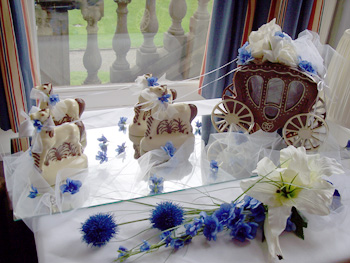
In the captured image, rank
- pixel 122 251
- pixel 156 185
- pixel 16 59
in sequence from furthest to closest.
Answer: pixel 16 59 < pixel 156 185 < pixel 122 251

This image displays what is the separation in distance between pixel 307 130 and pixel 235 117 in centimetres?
23

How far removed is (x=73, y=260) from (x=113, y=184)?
256 mm

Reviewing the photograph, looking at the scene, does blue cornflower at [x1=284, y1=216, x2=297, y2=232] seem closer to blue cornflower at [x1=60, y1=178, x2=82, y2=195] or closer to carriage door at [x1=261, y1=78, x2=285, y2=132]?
carriage door at [x1=261, y1=78, x2=285, y2=132]

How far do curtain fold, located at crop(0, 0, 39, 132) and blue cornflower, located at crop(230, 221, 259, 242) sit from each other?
0.97 m

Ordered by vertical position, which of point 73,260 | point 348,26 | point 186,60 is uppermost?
point 348,26

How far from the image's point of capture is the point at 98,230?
0.88 m

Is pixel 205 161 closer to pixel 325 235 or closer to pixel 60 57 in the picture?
pixel 325 235

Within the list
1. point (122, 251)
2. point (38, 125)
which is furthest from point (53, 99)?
point (122, 251)

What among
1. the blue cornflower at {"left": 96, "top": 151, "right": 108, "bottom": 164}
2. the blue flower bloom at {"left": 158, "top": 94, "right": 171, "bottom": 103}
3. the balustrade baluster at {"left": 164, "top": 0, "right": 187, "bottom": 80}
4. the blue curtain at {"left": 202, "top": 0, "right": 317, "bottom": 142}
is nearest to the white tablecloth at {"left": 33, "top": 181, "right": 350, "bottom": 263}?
the blue cornflower at {"left": 96, "top": 151, "right": 108, "bottom": 164}

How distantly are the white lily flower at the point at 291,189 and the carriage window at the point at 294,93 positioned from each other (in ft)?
1.17

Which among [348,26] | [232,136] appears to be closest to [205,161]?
[232,136]

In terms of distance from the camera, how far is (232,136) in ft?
4.25

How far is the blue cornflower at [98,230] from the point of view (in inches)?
34.6

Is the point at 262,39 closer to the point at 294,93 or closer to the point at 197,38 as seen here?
the point at 294,93
